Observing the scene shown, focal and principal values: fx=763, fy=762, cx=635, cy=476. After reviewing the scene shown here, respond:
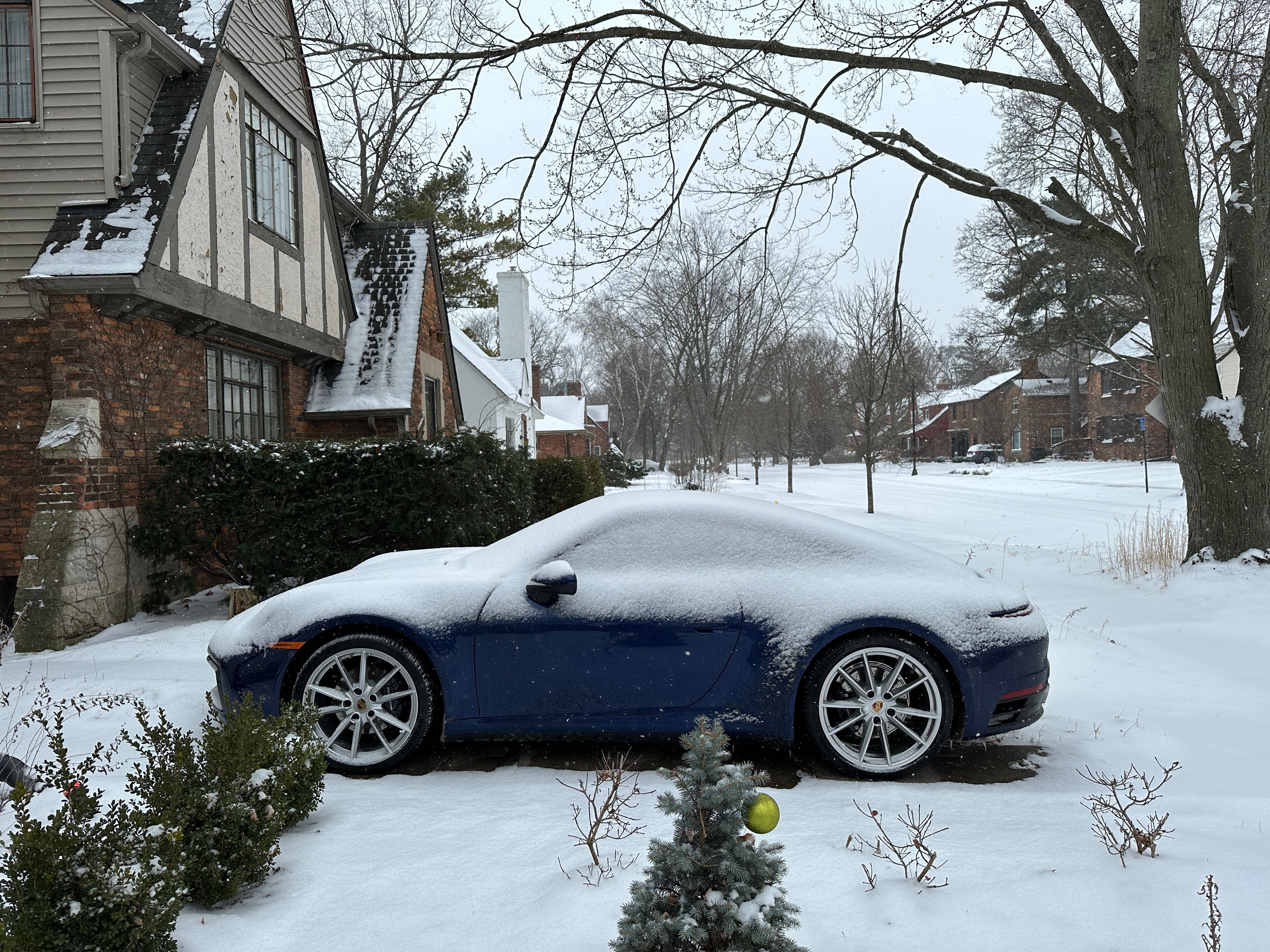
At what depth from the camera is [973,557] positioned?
31.9ft

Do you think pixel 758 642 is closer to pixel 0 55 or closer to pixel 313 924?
pixel 313 924

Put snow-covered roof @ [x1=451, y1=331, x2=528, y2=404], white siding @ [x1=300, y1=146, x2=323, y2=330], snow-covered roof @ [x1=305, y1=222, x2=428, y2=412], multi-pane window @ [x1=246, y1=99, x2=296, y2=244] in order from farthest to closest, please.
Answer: snow-covered roof @ [x1=451, y1=331, x2=528, y2=404] → snow-covered roof @ [x1=305, y1=222, x2=428, y2=412] → white siding @ [x1=300, y1=146, x2=323, y2=330] → multi-pane window @ [x1=246, y1=99, x2=296, y2=244]

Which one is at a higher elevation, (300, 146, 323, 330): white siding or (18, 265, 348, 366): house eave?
(300, 146, 323, 330): white siding

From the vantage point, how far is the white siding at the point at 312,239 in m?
11.2

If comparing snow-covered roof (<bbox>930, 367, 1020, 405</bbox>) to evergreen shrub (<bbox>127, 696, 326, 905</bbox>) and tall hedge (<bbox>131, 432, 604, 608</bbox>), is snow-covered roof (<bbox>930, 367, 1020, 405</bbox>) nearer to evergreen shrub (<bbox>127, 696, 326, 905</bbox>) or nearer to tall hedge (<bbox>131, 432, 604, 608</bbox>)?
tall hedge (<bbox>131, 432, 604, 608</bbox>)

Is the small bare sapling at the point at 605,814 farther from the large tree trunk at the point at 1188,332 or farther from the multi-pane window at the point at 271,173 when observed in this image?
the multi-pane window at the point at 271,173

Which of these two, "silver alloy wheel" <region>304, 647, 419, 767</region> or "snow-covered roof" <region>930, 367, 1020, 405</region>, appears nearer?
"silver alloy wheel" <region>304, 647, 419, 767</region>

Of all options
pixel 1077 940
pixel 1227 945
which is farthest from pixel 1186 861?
pixel 1077 940

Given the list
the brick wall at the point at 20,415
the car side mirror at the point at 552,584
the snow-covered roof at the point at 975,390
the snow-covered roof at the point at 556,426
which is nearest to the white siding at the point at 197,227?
the brick wall at the point at 20,415

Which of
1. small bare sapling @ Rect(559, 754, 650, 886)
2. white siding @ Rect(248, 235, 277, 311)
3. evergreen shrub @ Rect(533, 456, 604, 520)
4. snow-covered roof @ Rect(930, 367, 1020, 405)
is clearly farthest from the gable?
snow-covered roof @ Rect(930, 367, 1020, 405)

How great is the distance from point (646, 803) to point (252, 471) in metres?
5.91

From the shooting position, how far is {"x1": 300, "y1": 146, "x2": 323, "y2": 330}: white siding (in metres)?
11.2

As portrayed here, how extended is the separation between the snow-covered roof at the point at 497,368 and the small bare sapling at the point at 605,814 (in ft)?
69.6

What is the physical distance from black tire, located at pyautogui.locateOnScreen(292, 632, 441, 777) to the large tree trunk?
25.7 ft
